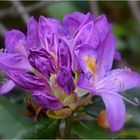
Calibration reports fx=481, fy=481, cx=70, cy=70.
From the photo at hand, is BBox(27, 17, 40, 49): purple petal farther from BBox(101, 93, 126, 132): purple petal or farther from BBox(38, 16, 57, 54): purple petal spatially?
BBox(101, 93, 126, 132): purple petal

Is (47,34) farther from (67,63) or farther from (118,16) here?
(118,16)

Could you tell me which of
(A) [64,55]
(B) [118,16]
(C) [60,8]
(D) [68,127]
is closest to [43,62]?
(A) [64,55]

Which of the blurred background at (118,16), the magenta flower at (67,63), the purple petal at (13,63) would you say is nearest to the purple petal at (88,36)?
the magenta flower at (67,63)

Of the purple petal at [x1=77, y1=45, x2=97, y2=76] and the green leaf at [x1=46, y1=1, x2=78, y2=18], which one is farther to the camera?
the green leaf at [x1=46, y1=1, x2=78, y2=18]

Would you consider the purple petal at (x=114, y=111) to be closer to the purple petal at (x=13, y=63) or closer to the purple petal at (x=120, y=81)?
the purple petal at (x=120, y=81)

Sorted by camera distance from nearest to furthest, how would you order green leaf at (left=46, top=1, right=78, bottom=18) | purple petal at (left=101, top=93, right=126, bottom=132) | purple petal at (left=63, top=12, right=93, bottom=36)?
1. purple petal at (left=101, top=93, right=126, bottom=132)
2. purple petal at (left=63, top=12, right=93, bottom=36)
3. green leaf at (left=46, top=1, right=78, bottom=18)

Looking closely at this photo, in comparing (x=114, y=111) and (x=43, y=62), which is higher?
(x=43, y=62)

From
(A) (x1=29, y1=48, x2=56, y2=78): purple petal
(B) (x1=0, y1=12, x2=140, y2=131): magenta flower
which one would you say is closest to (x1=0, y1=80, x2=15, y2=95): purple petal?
(B) (x1=0, y1=12, x2=140, y2=131): magenta flower
